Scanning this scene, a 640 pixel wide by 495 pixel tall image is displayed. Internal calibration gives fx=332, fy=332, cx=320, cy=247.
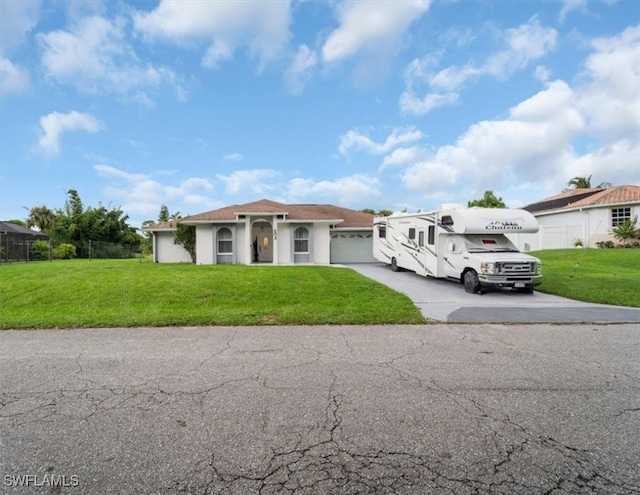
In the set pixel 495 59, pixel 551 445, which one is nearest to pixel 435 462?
pixel 551 445

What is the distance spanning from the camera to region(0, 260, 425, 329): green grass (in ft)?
23.2

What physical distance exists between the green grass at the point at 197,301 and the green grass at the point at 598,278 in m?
5.98

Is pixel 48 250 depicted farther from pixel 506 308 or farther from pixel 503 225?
pixel 506 308

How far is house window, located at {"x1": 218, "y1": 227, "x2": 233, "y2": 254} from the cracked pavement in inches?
592

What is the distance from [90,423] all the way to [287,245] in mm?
17248

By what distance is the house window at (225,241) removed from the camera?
20438 mm

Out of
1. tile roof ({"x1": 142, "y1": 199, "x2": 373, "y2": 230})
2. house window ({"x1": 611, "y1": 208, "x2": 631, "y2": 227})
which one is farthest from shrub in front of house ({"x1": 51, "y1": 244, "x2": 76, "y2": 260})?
house window ({"x1": 611, "y1": 208, "x2": 631, "y2": 227})

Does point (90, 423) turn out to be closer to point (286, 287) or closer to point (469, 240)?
point (286, 287)

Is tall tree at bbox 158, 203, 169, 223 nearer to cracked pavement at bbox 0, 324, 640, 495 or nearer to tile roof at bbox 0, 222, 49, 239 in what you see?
tile roof at bbox 0, 222, 49, 239

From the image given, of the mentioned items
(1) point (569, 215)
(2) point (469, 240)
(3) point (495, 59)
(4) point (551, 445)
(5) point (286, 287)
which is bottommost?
(4) point (551, 445)

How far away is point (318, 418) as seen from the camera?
3068mm

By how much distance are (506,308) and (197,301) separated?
8.18 m

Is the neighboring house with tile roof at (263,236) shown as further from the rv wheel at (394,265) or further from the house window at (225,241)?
the rv wheel at (394,265)

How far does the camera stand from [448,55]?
14672 mm
